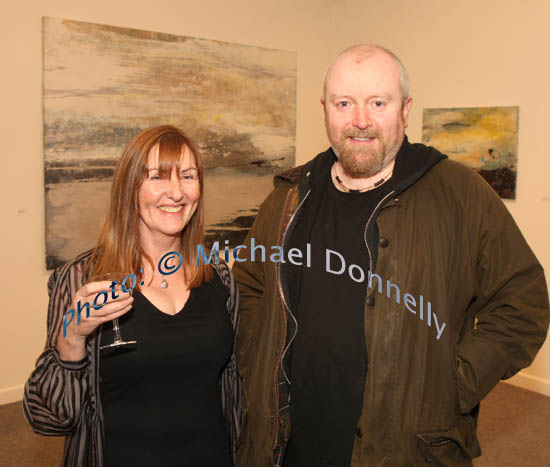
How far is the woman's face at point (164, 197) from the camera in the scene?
1.69 m

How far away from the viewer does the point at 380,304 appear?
1655 millimetres

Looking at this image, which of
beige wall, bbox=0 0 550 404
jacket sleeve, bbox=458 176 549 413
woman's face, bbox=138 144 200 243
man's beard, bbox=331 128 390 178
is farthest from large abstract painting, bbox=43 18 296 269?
jacket sleeve, bbox=458 176 549 413

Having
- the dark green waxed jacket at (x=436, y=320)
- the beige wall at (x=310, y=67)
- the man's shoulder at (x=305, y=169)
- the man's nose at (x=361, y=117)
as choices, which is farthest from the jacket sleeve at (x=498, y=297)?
the beige wall at (x=310, y=67)

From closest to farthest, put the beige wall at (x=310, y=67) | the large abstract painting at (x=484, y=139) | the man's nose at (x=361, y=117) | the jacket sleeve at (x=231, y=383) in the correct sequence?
the man's nose at (x=361, y=117)
the jacket sleeve at (x=231, y=383)
the beige wall at (x=310, y=67)
the large abstract painting at (x=484, y=139)

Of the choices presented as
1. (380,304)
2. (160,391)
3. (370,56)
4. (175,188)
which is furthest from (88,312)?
(370,56)

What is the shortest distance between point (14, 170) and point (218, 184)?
1835mm

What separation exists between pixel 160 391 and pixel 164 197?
62 cm

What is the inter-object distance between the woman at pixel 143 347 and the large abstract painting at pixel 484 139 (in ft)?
12.2

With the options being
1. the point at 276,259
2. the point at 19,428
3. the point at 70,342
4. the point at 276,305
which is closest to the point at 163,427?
the point at 70,342

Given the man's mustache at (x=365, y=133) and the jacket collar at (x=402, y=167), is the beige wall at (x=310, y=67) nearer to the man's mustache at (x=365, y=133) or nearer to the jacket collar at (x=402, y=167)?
the jacket collar at (x=402, y=167)

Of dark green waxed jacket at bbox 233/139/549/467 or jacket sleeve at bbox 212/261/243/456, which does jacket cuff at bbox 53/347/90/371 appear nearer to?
jacket sleeve at bbox 212/261/243/456

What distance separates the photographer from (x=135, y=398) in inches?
63.9

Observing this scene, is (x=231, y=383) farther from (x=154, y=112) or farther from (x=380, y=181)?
(x=154, y=112)

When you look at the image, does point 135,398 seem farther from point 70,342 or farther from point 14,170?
point 14,170
